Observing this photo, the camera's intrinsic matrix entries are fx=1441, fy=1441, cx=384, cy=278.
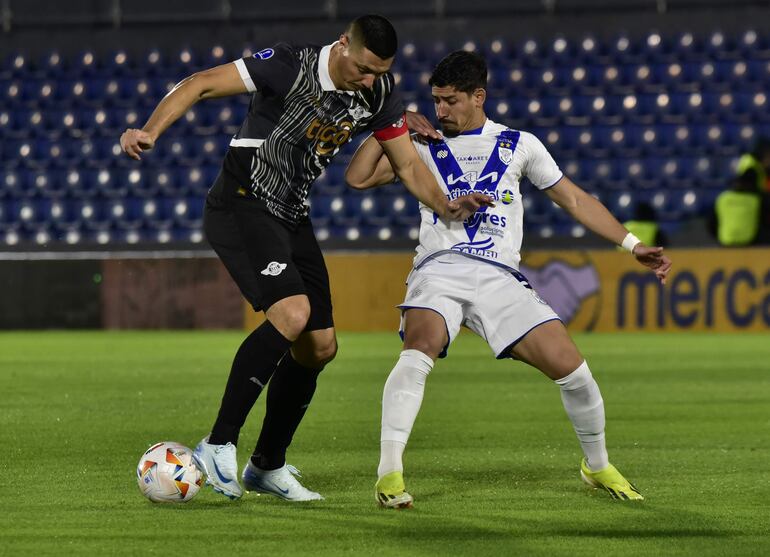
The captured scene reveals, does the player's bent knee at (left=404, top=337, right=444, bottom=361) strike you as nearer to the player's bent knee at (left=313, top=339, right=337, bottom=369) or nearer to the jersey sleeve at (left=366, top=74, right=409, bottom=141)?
the player's bent knee at (left=313, top=339, right=337, bottom=369)

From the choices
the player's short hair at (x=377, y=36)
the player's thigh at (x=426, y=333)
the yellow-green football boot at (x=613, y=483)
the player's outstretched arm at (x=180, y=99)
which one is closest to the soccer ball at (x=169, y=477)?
the player's thigh at (x=426, y=333)

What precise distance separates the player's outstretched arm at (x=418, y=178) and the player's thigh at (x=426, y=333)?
0.41 meters

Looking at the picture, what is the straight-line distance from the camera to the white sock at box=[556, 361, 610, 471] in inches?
234

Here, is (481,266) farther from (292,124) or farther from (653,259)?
(292,124)

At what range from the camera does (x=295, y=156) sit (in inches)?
228

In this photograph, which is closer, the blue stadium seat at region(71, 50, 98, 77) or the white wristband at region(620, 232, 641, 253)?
the white wristband at region(620, 232, 641, 253)

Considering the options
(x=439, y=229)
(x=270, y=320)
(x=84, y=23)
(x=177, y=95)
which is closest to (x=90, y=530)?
(x=270, y=320)

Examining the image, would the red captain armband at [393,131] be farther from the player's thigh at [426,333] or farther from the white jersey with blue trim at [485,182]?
the player's thigh at [426,333]

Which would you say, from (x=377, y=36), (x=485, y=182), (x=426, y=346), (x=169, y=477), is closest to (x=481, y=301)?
(x=426, y=346)

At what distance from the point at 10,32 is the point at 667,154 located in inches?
468

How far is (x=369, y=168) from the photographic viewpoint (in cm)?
614

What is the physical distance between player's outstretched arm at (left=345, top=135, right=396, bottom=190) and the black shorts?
0.93 feet

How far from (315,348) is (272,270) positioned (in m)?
0.50

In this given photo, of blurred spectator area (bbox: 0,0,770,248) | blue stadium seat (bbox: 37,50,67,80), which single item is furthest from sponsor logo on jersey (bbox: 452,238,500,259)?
blue stadium seat (bbox: 37,50,67,80)
